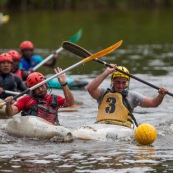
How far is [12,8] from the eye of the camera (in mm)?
53000

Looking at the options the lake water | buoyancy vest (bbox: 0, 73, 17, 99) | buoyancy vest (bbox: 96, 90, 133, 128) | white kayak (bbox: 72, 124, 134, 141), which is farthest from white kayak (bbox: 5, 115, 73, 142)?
buoyancy vest (bbox: 0, 73, 17, 99)

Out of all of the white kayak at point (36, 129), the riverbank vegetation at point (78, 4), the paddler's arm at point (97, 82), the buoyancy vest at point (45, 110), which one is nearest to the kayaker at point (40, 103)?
the buoyancy vest at point (45, 110)

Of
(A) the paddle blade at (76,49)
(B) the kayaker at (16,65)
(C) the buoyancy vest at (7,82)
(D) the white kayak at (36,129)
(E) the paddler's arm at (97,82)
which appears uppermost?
(B) the kayaker at (16,65)

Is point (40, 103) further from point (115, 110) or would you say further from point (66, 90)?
point (115, 110)

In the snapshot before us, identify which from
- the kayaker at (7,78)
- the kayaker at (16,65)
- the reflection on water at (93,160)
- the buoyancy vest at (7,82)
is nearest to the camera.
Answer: the reflection on water at (93,160)

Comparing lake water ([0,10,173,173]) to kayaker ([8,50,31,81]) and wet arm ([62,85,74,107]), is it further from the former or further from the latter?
kayaker ([8,50,31,81])

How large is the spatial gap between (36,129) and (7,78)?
4109 mm

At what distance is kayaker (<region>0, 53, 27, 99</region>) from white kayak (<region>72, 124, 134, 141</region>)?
3779 millimetres

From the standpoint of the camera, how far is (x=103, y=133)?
42.0 ft

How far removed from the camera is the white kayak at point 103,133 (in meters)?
12.8

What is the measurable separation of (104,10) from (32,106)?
41.3m

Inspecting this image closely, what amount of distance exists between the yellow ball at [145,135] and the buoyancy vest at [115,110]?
2.77ft

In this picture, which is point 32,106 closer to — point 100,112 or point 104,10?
point 100,112

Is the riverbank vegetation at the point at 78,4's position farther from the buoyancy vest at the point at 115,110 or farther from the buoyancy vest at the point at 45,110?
the buoyancy vest at the point at 115,110
